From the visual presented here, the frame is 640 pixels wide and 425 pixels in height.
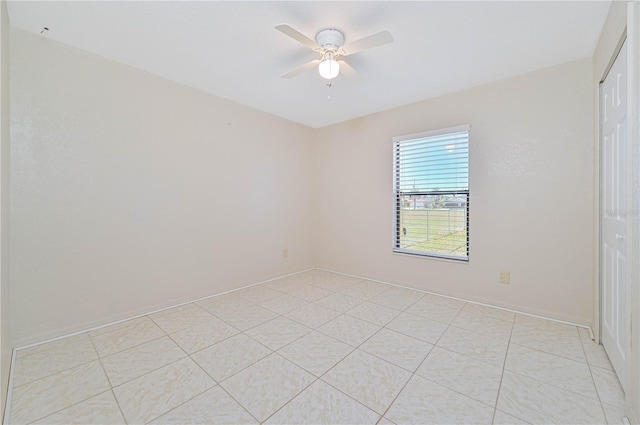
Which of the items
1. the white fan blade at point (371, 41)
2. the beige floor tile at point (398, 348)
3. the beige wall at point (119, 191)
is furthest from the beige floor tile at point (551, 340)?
the beige wall at point (119, 191)

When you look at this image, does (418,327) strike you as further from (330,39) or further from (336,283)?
(330,39)

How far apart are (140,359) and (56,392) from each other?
17.4 inches

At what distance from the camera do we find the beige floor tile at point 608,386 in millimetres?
1540

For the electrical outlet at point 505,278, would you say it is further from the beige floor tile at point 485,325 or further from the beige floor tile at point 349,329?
the beige floor tile at point 349,329

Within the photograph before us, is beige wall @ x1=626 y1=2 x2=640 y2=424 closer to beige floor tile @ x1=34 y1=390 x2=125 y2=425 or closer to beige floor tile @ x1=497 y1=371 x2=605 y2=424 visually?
beige floor tile @ x1=497 y1=371 x2=605 y2=424

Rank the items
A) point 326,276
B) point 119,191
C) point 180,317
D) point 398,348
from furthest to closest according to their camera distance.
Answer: point 326,276 < point 180,317 < point 119,191 < point 398,348

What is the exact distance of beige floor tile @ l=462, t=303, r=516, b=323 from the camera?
267 cm

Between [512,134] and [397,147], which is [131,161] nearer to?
[397,147]

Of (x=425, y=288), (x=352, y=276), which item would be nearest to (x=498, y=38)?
(x=425, y=288)

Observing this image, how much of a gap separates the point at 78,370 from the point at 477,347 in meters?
2.89

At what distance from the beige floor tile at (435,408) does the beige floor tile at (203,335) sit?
147cm

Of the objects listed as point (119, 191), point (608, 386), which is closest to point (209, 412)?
point (119, 191)

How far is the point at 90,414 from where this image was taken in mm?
A: 1471

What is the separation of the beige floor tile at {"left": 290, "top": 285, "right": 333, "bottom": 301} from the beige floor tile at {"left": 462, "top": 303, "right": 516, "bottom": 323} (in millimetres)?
1568
